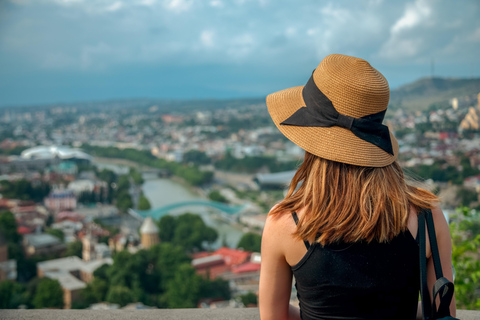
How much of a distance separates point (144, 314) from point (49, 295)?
833cm

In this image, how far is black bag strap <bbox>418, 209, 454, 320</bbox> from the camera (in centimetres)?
52

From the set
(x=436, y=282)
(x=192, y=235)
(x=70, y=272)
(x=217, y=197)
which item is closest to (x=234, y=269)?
(x=192, y=235)

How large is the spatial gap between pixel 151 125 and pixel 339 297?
38.6 meters

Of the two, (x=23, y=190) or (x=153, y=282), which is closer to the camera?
(x=153, y=282)

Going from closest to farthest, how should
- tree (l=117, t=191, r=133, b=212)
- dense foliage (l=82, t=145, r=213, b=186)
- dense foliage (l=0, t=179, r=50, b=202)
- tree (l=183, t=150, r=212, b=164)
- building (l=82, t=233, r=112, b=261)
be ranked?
1. building (l=82, t=233, r=112, b=261)
2. tree (l=117, t=191, r=133, b=212)
3. dense foliage (l=0, t=179, r=50, b=202)
4. dense foliage (l=82, t=145, r=213, b=186)
5. tree (l=183, t=150, r=212, b=164)

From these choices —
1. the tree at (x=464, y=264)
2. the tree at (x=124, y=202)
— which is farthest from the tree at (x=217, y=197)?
the tree at (x=464, y=264)

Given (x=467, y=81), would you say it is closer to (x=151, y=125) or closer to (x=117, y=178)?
(x=117, y=178)

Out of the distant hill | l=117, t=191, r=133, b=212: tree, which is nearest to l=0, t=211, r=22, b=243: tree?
l=117, t=191, r=133, b=212: tree

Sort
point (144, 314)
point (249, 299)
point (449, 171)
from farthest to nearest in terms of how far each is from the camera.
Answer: point (449, 171), point (249, 299), point (144, 314)

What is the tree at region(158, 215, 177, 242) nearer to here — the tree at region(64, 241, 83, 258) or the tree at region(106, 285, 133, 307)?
the tree at region(64, 241, 83, 258)

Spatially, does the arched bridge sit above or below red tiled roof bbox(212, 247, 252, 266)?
below

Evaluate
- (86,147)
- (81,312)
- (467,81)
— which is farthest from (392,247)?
(86,147)

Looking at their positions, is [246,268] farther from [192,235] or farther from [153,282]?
[192,235]

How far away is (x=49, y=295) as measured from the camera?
8.35 meters
